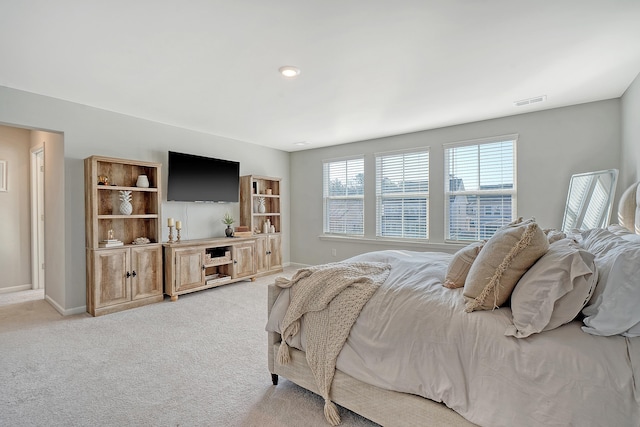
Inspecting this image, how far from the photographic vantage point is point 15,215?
4.62 meters

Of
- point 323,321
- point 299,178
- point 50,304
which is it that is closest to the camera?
point 323,321

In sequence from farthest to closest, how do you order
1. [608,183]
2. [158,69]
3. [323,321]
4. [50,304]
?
[50,304] < [608,183] < [158,69] < [323,321]

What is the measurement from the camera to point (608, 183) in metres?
3.34

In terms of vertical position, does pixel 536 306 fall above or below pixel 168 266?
above

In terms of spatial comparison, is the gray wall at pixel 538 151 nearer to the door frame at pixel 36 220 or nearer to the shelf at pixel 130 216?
the shelf at pixel 130 216

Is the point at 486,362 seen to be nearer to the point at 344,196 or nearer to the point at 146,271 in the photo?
the point at 146,271

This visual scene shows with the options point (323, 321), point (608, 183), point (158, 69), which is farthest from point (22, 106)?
point (608, 183)

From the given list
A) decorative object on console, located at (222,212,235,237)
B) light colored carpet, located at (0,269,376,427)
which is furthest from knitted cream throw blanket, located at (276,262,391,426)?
decorative object on console, located at (222,212,235,237)

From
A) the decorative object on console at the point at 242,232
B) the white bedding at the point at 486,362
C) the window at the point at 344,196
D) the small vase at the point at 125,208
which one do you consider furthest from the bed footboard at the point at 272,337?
the window at the point at 344,196

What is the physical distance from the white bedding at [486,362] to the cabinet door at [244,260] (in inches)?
138

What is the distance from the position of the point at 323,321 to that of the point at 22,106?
3.91 m

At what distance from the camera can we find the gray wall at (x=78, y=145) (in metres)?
3.36

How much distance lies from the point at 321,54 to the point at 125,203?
3.07 m

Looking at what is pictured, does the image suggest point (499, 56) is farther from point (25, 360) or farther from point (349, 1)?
point (25, 360)
